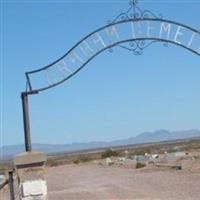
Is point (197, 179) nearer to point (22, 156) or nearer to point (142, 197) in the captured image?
point (142, 197)

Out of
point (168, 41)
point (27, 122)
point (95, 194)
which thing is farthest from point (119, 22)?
point (95, 194)

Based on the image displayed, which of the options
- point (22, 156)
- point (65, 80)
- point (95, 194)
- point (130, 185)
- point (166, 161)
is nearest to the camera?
point (22, 156)

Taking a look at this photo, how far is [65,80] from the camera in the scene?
12.0 metres

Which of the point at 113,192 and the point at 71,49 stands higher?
the point at 71,49

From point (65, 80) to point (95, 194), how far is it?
16.0 metres

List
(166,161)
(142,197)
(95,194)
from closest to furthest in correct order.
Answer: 1. (142,197)
2. (95,194)
3. (166,161)

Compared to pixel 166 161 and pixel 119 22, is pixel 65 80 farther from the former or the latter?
pixel 166 161

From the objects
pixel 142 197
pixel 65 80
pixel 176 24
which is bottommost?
pixel 142 197

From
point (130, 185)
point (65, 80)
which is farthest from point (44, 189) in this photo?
point (130, 185)

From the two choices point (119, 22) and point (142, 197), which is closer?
point (119, 22)

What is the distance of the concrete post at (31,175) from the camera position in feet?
35.0

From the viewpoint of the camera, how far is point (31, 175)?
1074 centimetres

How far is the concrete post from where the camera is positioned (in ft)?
35.0

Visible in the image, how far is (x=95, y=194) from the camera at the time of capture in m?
27.4
